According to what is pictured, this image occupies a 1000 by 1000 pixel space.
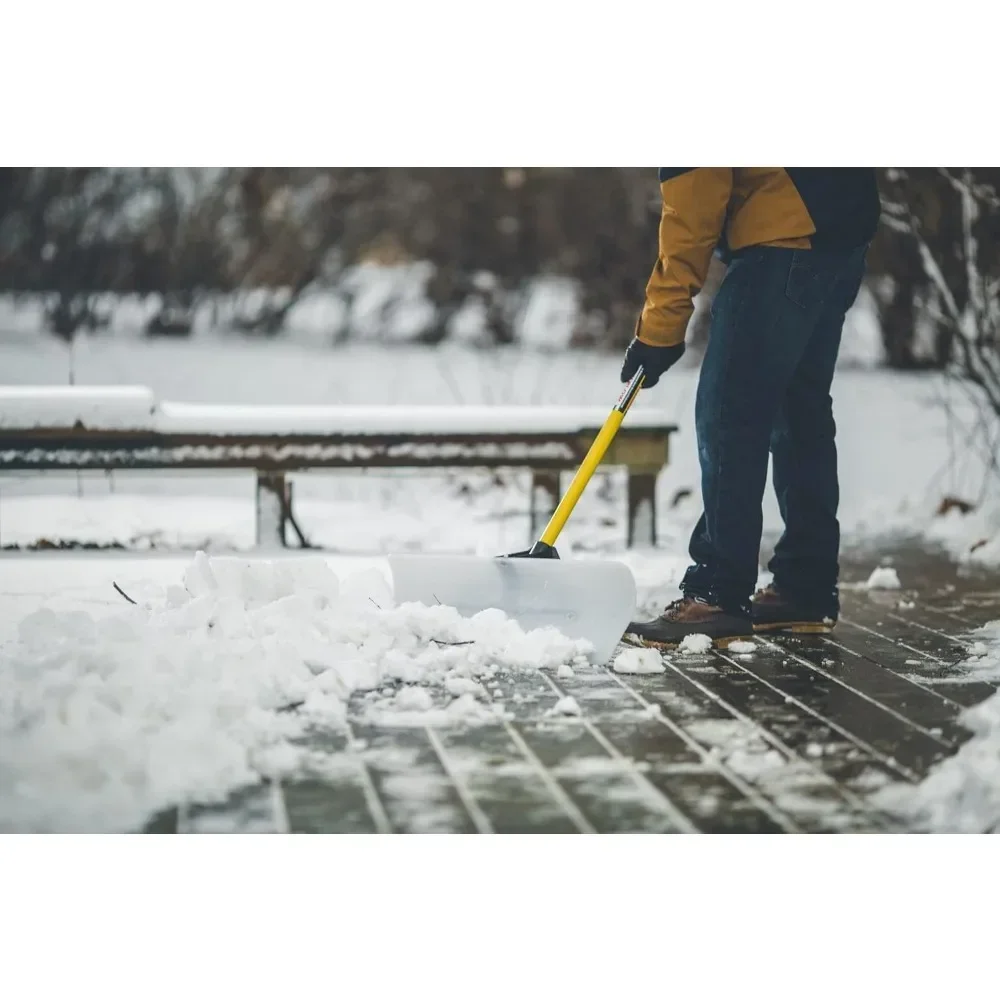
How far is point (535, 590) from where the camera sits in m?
3.21

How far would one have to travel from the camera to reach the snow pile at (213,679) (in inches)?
93.0

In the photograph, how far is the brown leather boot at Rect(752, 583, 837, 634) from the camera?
3.66 meters

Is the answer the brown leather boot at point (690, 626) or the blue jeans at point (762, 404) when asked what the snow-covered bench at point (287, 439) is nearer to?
the blue jeans at point (762, 404)

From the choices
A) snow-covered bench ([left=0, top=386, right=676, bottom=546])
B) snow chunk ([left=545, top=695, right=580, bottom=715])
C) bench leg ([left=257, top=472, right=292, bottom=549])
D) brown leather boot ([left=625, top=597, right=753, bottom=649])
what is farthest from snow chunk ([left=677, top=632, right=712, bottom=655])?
bench leg ([left=257, top=472, right=292, bottom=549])

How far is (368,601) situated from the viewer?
3475mm

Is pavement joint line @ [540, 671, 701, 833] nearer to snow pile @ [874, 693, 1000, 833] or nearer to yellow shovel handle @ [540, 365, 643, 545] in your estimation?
snow pile @ [874, 693, 1000, 833]

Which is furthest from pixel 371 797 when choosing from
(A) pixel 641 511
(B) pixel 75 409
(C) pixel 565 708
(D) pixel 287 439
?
(A) pixel 641 511

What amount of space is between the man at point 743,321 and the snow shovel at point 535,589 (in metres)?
0.24

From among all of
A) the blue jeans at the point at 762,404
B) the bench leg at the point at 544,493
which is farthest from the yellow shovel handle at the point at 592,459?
the bench leg at the point at 544,493

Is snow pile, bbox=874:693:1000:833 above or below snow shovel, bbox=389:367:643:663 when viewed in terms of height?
below

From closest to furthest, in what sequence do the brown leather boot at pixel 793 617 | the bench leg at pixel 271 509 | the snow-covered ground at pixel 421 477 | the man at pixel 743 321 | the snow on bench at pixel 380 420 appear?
the man at pixel 743 321 → the brown leather boot at pixel 793 617 → the snow on bench at pixel 380 420 → the bench leg at pixel 271 509 → the snow-covered ground at pixel 421 477

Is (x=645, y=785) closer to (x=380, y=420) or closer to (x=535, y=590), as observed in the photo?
(x=535, y=590)
